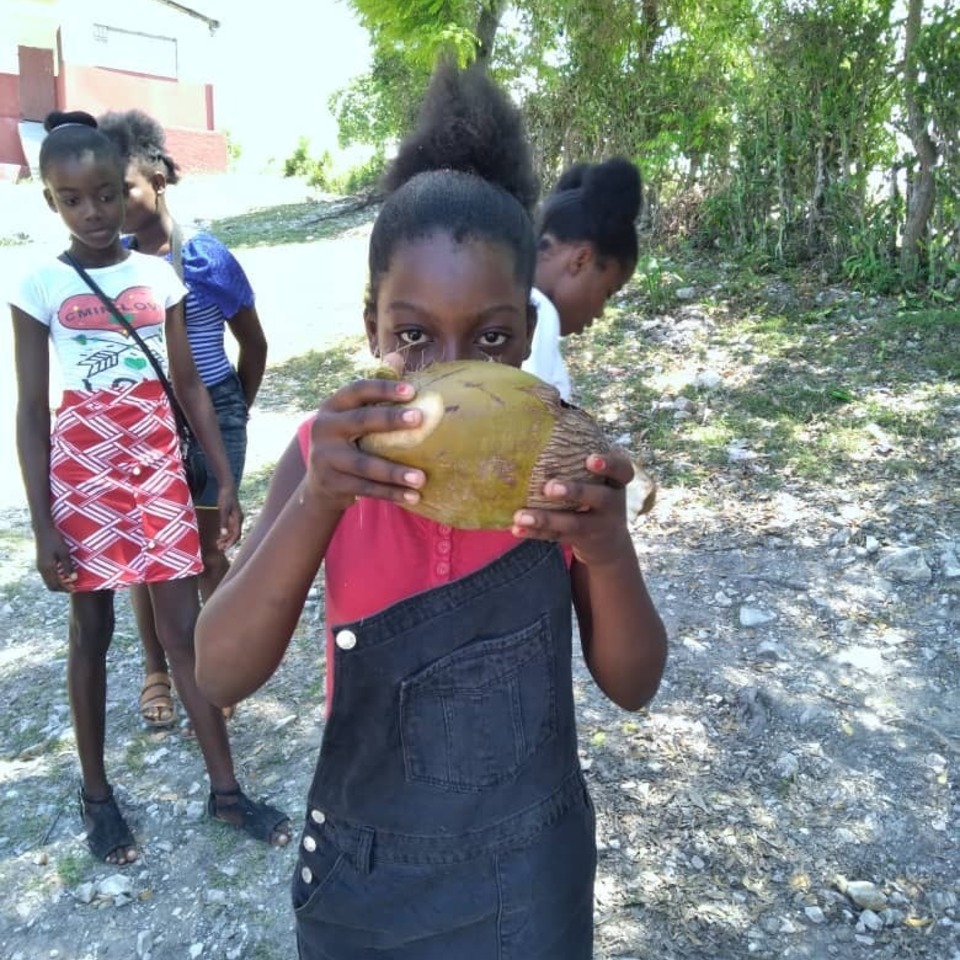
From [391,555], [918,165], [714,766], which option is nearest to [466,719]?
[391,555]

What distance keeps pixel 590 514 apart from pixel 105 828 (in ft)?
7.57

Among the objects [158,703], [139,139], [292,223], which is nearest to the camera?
[139,139]

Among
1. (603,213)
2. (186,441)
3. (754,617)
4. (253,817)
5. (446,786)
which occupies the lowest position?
(253,817)

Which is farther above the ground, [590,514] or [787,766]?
[590,514]

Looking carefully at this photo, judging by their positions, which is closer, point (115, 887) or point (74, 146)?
point (74, 146)

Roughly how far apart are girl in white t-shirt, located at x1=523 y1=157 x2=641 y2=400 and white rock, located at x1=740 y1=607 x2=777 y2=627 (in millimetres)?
1387

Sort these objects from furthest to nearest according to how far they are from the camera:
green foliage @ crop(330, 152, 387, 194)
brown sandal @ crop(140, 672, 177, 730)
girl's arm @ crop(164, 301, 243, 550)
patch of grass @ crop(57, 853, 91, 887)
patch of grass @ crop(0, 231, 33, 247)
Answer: green foliage @ crop(330, 152, 387, 194), patch of grass @ crop(0, 231, 33, 247), brown sandal @ crop(140, 672, 177, 730), girl's arm @ crop(164, 301, 243, 550), patch of grass @ crop(57, 853, 91, 887)

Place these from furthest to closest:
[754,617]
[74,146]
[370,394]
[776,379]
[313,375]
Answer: [313,375] → [776,379] → [754,617] → [74,146] → [370,394]

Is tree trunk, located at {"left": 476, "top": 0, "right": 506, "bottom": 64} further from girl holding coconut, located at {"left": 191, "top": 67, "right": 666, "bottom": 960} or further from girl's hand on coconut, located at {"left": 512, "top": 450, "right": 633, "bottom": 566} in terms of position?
girl's hand on coconut, located at {"left": 512, "top": 450, "right": 633, "bottom": 566}

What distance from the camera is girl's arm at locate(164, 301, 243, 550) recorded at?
285 cm

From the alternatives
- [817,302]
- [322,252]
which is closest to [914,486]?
[817,302]

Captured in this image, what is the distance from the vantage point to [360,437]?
1155 millimetres

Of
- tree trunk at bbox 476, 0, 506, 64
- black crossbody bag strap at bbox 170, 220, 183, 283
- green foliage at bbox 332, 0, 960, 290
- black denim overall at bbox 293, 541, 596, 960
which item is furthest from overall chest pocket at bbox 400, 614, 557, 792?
tree trunk at bbox 476, 0, 506, 64

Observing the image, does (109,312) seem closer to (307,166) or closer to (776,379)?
(776,379)
